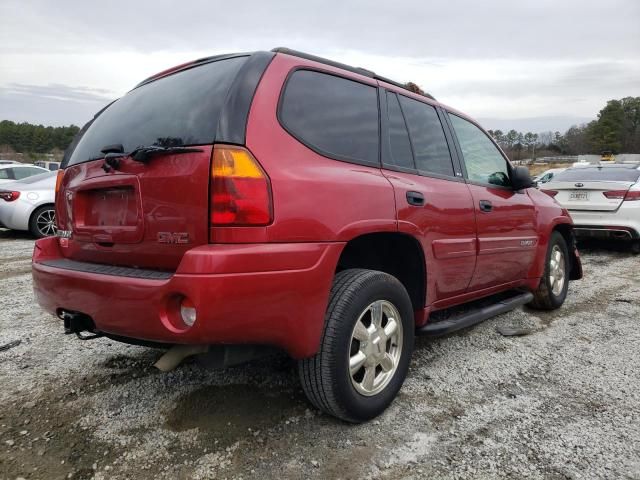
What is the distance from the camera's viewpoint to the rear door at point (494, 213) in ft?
10.7

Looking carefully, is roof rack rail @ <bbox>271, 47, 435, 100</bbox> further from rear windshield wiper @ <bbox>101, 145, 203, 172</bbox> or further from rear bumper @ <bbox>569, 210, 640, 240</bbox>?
rear bumper @ <bbox>569, 210, 640, 240</bbox>

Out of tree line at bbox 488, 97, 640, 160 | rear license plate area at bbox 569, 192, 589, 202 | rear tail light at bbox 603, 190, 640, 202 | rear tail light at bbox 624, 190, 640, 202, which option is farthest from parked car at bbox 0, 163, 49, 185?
tree line at bbox 488, 97, 640, 160

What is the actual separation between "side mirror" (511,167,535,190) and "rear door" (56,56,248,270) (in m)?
2.42

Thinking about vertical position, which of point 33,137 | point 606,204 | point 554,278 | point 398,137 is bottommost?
point 554,278

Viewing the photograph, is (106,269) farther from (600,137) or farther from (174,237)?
(600,137)

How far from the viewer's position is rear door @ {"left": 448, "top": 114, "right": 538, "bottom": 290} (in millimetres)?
3250

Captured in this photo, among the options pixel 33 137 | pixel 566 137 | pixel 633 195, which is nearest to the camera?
pixel 633 195

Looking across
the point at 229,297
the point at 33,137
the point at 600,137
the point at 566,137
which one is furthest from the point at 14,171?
the point at 566,137

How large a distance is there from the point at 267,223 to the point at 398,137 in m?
1.21

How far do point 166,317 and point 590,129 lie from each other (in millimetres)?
100881

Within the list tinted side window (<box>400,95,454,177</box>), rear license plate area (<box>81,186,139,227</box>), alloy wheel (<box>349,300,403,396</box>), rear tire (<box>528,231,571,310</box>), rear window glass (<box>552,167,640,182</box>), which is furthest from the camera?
rear window glass (<box>552,167,640,182</box>)

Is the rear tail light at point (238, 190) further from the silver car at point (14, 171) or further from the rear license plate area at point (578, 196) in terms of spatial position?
the silver car at point (14, 171)

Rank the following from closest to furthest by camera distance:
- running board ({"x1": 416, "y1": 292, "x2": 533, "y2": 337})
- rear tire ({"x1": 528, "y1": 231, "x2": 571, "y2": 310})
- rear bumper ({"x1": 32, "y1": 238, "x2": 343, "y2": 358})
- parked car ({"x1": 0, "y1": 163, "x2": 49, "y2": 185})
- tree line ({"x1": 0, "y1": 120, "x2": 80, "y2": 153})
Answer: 1. rear bumper ({"x1": 32, "y1": 238, "x2": 343, "y2": 358})
2. running board ({"x1": 416, "y1": 292, "x2": 533, "y2": 337})
3. rear tire ({"x1": 528, "y1": 231, "x2": 571, "y2": 310})
4. parked car ({"x1": 0, "y1": 163, "x2": 49, "y2": 185})
5. tree line ({"x1": 0, "y1": 120, "x2": 80, "y2": 153})

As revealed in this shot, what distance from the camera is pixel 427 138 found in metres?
3.02
